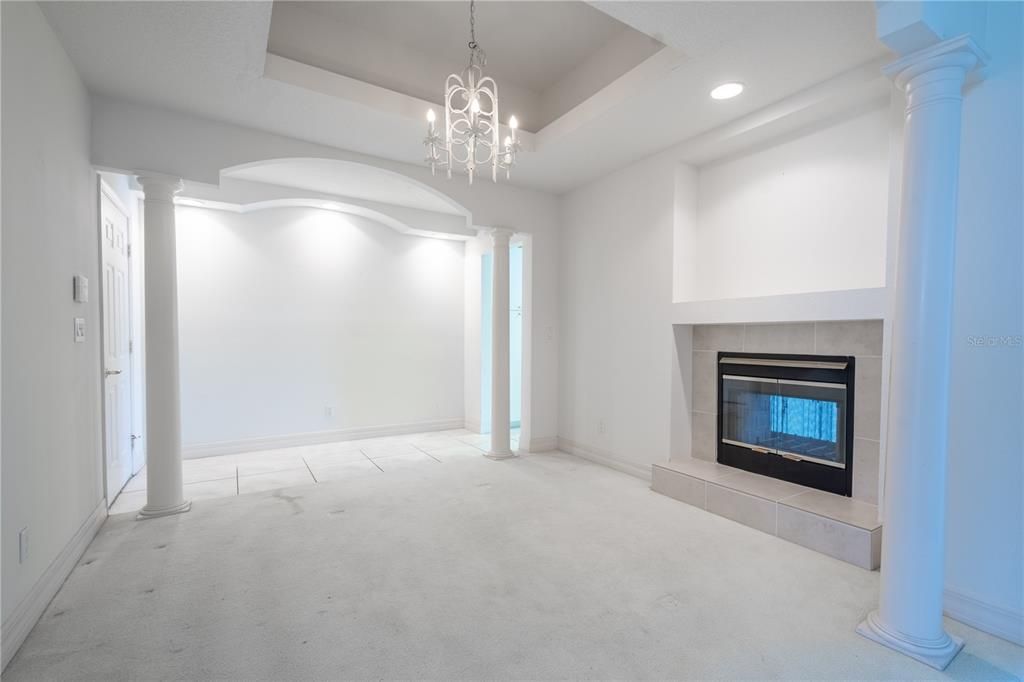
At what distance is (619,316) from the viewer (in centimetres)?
423

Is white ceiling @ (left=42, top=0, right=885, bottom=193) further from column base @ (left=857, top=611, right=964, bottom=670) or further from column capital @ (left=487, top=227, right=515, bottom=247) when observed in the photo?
column base @ (left=857, top=611, right=964, bottom=670)

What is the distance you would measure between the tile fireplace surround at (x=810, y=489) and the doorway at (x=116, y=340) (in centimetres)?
388

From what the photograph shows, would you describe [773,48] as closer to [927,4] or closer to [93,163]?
[927,4]

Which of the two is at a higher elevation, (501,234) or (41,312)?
(501,234)

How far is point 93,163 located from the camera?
2914 millimetres

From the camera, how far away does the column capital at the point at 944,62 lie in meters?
1.72

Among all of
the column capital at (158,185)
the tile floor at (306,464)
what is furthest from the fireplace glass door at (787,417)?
the column capital at (158,185)

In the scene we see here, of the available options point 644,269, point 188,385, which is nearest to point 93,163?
point 188,385

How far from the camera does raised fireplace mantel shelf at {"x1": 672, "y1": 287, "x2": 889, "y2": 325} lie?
8.58 ft

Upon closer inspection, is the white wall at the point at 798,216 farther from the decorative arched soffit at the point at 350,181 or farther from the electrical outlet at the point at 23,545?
the electrical outlet at the point at 23,545

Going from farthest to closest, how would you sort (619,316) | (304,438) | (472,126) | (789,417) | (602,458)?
1. (304,438)
2. (602,458)
3. (619,316)
4. (789,417)
5. (472,126)

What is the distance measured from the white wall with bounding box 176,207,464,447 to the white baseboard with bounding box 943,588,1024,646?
4.85m

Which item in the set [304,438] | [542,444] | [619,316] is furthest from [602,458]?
[304,438]

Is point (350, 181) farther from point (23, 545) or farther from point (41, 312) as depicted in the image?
point (23, 545)
